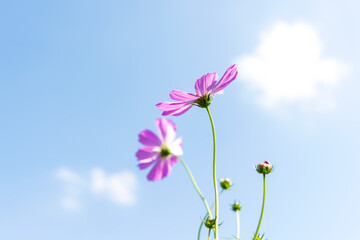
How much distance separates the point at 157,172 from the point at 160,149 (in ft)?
0.14

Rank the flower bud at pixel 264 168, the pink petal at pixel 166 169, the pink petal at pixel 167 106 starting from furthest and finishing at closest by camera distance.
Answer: the flower bud at pixel 264 168 < the pink petal at pixel 167 106 < the pink petal at pixel 166 169

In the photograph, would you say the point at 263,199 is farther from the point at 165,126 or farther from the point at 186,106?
the point at 165,126

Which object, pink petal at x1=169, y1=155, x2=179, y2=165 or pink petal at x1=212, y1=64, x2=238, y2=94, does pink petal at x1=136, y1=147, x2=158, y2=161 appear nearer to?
pink petal at x1=169, y1=155, x2=179, y2=165

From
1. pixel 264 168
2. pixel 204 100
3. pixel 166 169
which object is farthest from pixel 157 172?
pixel 264 168

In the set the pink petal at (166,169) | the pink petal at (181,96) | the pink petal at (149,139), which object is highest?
the pink petal at (181,96)

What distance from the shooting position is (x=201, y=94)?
37.4 inches

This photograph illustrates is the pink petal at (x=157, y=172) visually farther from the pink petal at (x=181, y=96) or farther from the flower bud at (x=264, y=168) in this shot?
the flower bud at (x=264, y=168)

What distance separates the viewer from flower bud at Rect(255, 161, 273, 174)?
3.99ft

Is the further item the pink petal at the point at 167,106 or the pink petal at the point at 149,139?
the pink petal at the point at 167,106

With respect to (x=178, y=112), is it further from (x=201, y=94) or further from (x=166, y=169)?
(x=166, y=169)

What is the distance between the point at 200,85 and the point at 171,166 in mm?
408

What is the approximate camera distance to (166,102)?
2.84 feet

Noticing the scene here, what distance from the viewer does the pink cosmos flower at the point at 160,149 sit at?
59 cm

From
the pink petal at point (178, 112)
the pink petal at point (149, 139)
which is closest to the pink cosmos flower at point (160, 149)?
the pink petal at point (149, 139)
